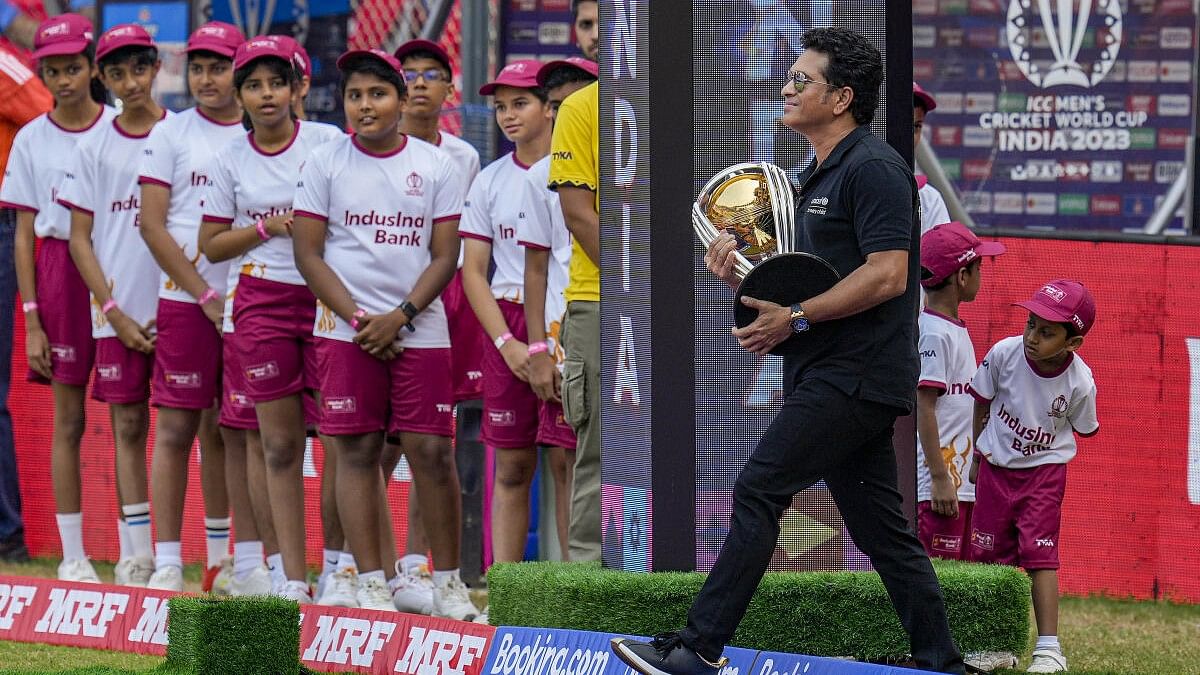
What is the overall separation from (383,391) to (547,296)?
0.77m

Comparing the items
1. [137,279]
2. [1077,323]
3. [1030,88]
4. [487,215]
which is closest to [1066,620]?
[1077,323]

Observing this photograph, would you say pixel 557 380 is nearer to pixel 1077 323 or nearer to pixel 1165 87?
pixel 1077 323

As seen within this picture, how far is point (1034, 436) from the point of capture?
714 centimetres

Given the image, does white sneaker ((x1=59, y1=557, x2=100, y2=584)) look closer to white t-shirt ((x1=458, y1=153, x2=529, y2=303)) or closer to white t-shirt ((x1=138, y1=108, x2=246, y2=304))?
white t-shirt ((x1=138, y1=108, x2=246, y2=304))

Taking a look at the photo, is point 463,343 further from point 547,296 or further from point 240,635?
point 240,635

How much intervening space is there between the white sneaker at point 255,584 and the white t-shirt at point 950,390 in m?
2.79

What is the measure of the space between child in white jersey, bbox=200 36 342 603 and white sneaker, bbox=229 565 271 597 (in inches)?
7.0

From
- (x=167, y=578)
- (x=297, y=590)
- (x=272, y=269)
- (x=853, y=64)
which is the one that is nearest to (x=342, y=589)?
(x=297, y=590)

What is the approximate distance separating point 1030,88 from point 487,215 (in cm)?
384

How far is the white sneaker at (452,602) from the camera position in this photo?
809 cm

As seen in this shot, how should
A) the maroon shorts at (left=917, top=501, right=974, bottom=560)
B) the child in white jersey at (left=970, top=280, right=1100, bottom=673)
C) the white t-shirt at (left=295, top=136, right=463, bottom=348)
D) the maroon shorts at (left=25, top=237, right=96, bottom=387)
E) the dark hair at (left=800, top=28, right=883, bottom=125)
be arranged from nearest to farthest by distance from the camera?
1. the dark hair at (left=800, top=28, right=883, bottom=125)
2. the child in white jersey at (left=970, top=280, right=1100, bottom=673)
3. the maroon shorts at (left=917, top=501, right=974, bottom=560)
4. the white t-shirt at (left=295, top=136, right=463, bottom=348)
5. the maroon shorts at (left=25, top=237, right=96, bottom=387)

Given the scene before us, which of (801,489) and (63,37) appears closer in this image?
(801,489)

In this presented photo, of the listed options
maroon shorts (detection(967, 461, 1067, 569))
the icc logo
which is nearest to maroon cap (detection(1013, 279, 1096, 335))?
maroon shorts (detection(967, 461, 1067, 569))

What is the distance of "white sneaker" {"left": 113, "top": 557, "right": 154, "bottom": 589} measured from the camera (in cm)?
883
